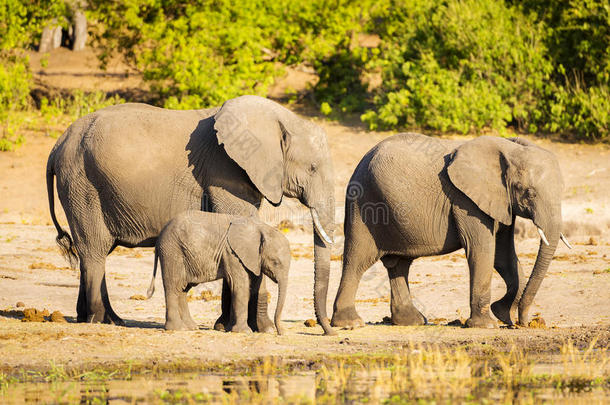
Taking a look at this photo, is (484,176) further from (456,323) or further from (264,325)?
(264,325)

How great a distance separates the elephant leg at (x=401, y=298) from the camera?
11195 millimetres

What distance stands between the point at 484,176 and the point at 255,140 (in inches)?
94.3

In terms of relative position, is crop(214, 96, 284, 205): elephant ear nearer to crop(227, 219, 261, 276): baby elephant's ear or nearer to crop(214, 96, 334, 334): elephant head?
crop(214, 96, 334, 334): elephant head

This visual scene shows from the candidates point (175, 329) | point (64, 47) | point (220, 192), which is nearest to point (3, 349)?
point (175, 329)

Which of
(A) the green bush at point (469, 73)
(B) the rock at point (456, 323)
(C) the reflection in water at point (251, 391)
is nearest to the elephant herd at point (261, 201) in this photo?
(B) the rock at point (456, 323)

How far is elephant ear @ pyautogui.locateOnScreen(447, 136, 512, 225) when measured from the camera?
10.6 m

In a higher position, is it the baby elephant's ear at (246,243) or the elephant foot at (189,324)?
the baby elephant's ear at (246,243)

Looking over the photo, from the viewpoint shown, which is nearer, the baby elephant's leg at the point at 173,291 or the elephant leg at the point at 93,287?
the baby elephant's leg at the point at 173,291

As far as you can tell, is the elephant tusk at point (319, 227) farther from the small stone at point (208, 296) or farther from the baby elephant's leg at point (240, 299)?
the small stone at point (208, 296)

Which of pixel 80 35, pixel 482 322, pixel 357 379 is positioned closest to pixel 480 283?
pixel 482 322

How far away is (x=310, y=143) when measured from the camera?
33.4ft

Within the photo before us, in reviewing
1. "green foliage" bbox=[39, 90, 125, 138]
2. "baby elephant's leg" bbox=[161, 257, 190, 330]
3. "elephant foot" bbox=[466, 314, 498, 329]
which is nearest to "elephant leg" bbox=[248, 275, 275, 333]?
"baby elephant's leg" bbox=[161, 257, 190, 330]

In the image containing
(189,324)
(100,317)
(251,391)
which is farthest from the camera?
(100,317)

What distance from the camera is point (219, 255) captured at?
9773 mm
